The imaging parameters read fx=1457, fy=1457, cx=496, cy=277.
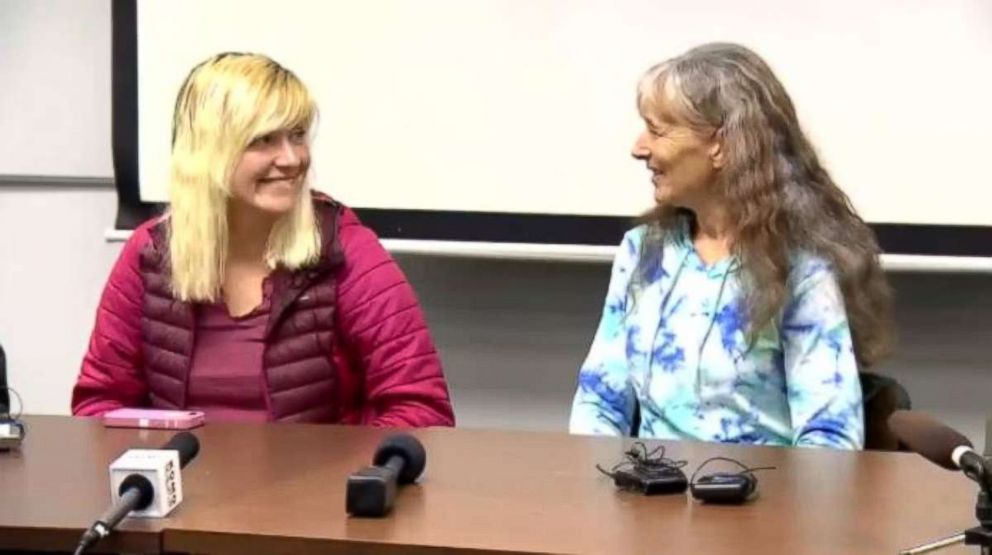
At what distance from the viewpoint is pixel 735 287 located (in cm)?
224

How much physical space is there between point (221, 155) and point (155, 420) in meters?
0.52

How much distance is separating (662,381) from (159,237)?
869 mm

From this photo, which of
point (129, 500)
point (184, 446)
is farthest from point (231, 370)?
point (129, 500)

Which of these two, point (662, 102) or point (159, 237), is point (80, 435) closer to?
point (159, 237)

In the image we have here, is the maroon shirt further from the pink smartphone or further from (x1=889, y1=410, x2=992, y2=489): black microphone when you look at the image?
(x1=889, y1=410, x2=992, y2=489): black microphone

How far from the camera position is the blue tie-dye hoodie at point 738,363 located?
2.20 metres

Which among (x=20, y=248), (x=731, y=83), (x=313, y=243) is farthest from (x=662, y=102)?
(x=20, y=248)

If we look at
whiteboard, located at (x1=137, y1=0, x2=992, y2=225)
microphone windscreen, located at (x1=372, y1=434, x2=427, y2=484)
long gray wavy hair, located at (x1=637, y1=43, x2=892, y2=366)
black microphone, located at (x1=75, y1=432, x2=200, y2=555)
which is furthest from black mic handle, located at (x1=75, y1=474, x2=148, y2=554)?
whiteboard, located at (x1=137, y1=0, x2=992, y2=225)

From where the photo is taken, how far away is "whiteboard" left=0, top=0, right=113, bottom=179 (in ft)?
10.9

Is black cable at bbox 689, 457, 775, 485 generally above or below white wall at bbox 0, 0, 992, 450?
above

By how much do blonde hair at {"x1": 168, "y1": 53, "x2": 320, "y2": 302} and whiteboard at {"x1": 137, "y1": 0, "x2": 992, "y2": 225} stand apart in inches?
28.0

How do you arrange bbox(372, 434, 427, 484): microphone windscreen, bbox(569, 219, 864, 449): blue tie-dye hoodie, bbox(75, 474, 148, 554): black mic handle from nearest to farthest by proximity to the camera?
bbox(75, 474, 148, 554): black mic handle, bbox(372, 434, 427, 484): microphone windscreen, bbox(569, 219, 864, 449): blue tie-dye hoodie

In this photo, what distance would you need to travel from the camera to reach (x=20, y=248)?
136 inches

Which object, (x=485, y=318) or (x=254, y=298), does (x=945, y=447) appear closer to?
(x=254, y=298)
